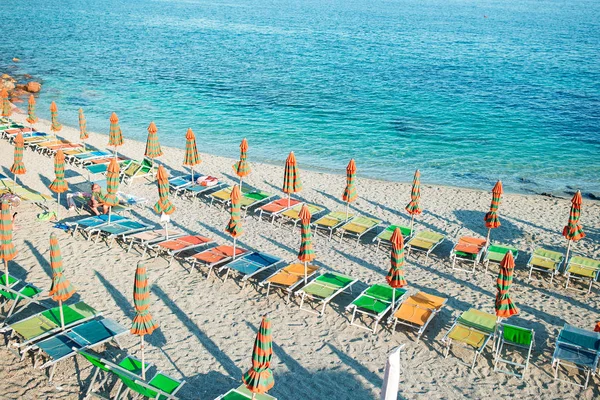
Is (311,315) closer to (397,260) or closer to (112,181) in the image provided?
(397,260)

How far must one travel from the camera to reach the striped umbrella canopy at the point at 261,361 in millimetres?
8445

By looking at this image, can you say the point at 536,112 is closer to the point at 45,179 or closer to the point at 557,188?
the point at 557,188

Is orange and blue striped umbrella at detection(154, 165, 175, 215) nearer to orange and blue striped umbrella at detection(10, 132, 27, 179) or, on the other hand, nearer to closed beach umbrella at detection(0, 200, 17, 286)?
closed beach umbrella at detection(0, 200, 17, 286)

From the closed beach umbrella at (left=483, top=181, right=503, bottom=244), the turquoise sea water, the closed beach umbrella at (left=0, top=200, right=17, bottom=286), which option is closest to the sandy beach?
the closed beach umbrella at (left=483, top=181, right=503, bottom=244)

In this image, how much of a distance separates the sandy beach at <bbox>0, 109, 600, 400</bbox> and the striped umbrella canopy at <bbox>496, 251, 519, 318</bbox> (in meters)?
1.17

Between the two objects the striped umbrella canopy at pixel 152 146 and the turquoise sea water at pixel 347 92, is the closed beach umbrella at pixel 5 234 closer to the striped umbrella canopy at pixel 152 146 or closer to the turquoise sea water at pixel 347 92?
the striped umbrella canopy at pixel 152 146

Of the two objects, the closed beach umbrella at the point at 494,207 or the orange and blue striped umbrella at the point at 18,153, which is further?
the orange and blue striped umbrella at the point at 18,153

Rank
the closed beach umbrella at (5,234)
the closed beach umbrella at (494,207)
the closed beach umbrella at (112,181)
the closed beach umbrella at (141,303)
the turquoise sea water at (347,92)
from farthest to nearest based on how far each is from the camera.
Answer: the turquoise sea water at (347,92)
the closed beach umbrella at (112,181)
the closed beach umbrella at (494,207)
the closed beach umbrella at (5,234)
the closed beach umbrella at (141,303)

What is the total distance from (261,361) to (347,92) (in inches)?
1548

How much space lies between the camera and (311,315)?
42.4 ft

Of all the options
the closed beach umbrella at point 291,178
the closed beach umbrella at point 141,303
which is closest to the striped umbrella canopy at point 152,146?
the closed beach umbrella at point 291,178

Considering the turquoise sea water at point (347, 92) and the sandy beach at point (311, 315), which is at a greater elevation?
the turquoise sea water at point (347, 92)

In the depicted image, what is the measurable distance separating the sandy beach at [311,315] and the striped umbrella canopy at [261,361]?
5.64 feet

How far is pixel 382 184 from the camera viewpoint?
76.7 feet
